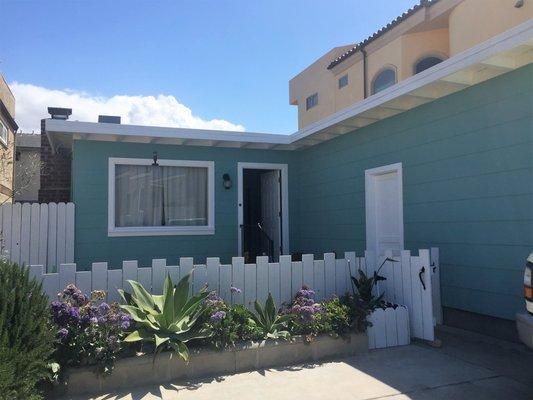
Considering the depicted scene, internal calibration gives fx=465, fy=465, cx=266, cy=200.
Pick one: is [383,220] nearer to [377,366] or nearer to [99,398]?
[377,366]

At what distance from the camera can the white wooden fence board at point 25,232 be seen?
778 centimetres

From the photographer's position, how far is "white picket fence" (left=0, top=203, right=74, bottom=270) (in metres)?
7.70

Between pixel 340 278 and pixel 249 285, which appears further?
pixel 340 278

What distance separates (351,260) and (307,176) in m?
4.36

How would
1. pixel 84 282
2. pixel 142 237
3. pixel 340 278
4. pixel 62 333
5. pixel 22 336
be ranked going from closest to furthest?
pixel 22 336 < pixel 62 333 < pixel 84 282 < pixel 340 278 < pixel 142 237

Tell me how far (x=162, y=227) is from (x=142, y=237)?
0.44 m

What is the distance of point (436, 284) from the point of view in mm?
6027

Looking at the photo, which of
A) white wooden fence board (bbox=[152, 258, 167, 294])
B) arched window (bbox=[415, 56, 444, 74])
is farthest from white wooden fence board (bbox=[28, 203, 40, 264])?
arched window (bbox=[415, 56, 444, 74])

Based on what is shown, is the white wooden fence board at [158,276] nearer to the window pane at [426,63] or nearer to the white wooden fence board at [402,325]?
the white wooden fence board at [402,325]

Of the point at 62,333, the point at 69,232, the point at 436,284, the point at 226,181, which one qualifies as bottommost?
the point at 62,333

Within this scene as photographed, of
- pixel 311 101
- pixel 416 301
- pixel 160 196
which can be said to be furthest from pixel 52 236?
pixel 311 101

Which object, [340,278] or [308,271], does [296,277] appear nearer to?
[308,271]

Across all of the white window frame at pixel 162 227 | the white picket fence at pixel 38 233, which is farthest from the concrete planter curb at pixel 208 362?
the white window frame at pixel 162 227

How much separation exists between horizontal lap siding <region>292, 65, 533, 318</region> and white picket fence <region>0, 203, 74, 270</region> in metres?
5.20
